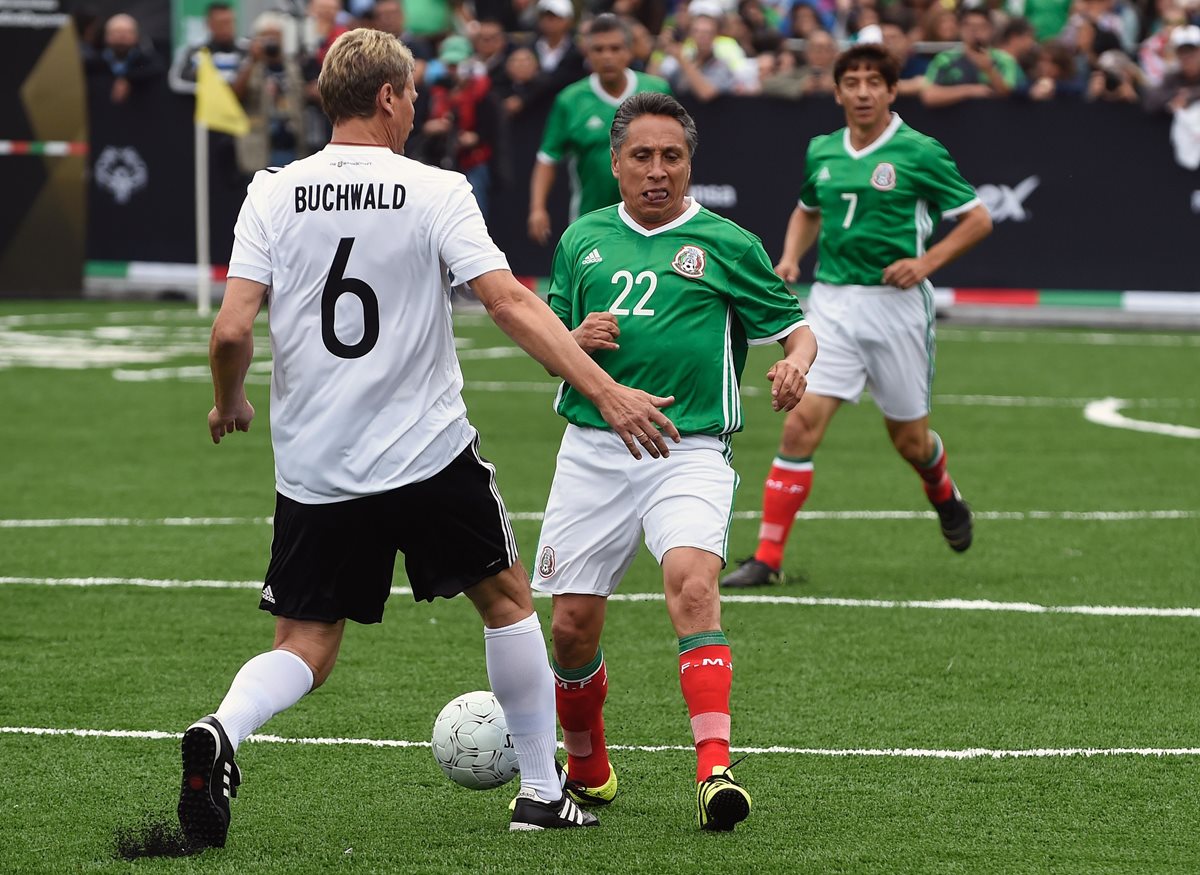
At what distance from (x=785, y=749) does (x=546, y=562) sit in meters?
1.07

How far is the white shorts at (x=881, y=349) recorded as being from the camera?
32.3ft

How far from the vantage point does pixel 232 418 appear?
5.58 meters

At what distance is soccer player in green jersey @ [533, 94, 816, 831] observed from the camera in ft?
19.7

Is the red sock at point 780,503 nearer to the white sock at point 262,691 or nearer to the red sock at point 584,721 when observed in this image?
the red sock at point 584,721

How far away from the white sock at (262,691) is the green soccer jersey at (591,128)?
8.58m

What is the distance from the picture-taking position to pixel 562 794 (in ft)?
19.0

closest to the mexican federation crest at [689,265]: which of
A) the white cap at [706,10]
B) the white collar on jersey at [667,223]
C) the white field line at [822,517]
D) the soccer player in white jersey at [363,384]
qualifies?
the white collar on jersey at [667,223]

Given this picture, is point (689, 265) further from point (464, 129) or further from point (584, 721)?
point (464, 129)

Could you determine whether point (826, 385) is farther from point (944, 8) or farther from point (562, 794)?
point (944, 8)

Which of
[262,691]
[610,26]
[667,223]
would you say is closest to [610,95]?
[610,26]

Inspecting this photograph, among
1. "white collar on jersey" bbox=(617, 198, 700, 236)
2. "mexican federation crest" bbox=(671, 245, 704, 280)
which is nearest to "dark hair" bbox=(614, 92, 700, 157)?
"white collar on jersey" bbox=(617, 198, 700, 236)

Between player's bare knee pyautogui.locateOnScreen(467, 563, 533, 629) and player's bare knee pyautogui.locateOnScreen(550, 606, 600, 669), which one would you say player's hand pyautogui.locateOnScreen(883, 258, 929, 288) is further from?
player's bare knee pyautogui.locateOnScreen(467, 563, 533, 629)

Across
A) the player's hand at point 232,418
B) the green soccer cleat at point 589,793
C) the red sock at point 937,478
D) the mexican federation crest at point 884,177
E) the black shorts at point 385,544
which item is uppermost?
the player's hand at point 232,418

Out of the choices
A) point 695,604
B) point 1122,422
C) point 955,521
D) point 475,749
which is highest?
point 695,604
